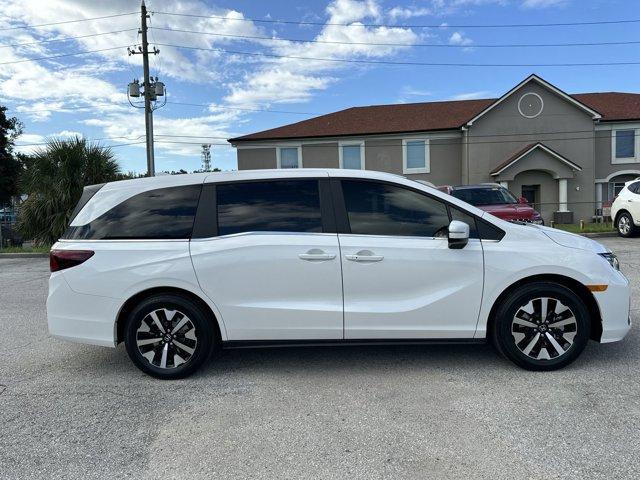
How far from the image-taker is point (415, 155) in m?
27.3

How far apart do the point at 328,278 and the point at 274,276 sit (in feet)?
1.44

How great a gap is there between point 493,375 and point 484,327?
15.8 inches

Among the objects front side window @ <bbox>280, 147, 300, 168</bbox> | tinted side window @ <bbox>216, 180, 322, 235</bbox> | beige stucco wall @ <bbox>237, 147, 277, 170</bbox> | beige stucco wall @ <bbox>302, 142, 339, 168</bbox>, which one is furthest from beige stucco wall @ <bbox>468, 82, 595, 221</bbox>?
tinted side window @ <bbox>216, 180, 322, 235</bbox>

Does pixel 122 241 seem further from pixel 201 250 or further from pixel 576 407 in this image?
pixel 576 407

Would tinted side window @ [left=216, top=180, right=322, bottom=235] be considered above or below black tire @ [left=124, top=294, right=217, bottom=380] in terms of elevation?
above

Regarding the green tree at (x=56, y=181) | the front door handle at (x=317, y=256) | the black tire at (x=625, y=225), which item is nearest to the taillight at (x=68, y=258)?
the front door handle at (x=317, y=256)

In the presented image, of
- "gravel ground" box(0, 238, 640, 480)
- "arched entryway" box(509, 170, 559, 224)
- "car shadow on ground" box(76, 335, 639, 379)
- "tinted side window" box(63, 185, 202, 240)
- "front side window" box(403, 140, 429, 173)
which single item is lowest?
"gravel ground" box(0, 238, 640, 480)

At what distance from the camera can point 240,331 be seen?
402cm

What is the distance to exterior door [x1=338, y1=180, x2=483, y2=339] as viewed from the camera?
12.9 ft

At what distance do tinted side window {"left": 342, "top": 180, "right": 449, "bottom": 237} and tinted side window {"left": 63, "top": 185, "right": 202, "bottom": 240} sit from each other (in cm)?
136

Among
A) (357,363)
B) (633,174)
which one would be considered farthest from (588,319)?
(633,174)

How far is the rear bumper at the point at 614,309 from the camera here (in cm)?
395

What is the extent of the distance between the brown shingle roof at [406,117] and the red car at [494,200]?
14.3 metres

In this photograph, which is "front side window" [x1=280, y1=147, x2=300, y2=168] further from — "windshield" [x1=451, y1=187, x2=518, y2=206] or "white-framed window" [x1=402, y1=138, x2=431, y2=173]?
"windshield" [x1=451, y1=187, x2=518, y2=206]
